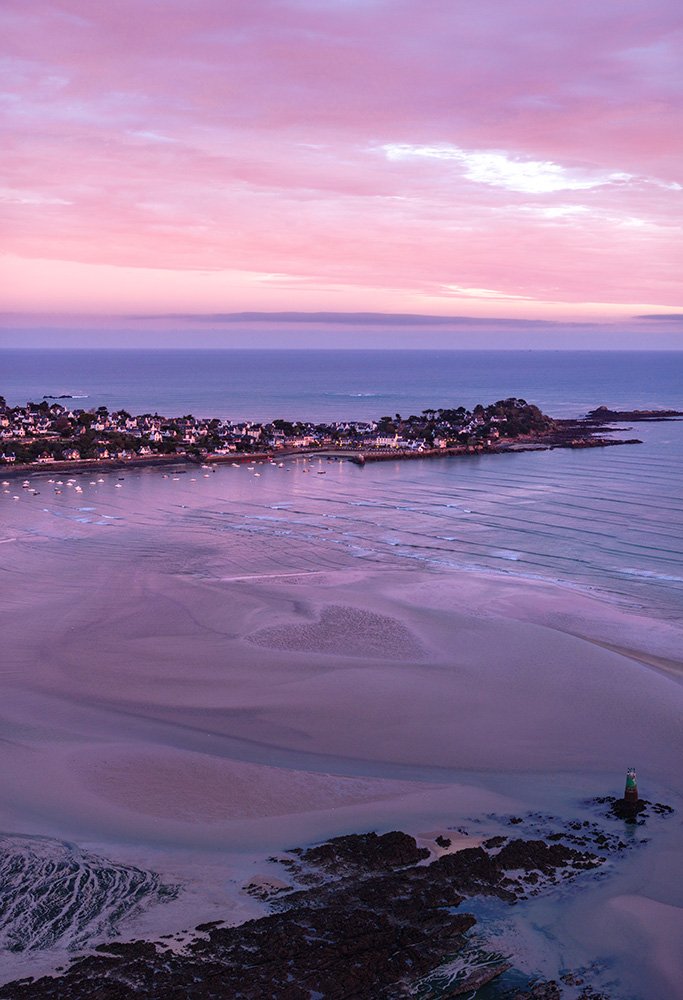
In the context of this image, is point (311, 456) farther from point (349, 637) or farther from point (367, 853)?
point (367, 853)

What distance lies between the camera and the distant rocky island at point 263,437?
58.3 metres

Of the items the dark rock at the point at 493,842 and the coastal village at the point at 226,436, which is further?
the coastal village at the point at 226,436

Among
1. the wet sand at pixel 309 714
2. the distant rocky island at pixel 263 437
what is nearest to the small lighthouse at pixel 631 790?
the wet sand at pixel 309 714

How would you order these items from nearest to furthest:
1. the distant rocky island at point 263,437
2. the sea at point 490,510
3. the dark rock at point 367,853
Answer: the dark rock at point 367,853
the sea at point 490,510
the distant rocky island at point 263,437

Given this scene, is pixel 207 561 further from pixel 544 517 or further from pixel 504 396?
pixel 504 396

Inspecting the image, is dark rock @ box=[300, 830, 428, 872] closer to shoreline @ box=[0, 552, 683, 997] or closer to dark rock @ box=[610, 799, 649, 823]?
shoreline @ box=[0, 552, 683, 997]

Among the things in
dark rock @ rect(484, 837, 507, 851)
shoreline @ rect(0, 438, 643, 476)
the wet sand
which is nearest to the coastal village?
shoreline @ rect(0, 438, 643, 476)

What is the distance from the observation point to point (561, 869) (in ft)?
37.7

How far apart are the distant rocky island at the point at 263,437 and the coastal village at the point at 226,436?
0.21ft

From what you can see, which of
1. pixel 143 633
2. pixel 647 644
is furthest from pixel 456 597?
pixel 143 633

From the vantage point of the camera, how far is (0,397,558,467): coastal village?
58.3m

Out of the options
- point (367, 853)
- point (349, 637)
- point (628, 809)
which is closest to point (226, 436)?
point (349, 637)

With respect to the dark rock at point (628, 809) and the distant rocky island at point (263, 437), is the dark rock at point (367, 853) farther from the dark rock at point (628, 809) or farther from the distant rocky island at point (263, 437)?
the distant rocky island at point (263, 437)

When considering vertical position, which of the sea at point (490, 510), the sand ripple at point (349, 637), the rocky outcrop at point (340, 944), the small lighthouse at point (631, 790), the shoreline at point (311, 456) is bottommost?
the rocky outcrop at point (340, 944)
